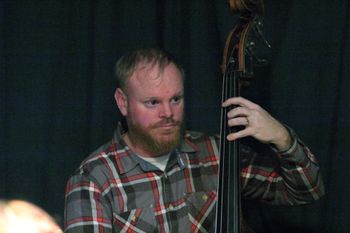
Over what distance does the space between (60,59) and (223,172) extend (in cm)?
68

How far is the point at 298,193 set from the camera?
165cm

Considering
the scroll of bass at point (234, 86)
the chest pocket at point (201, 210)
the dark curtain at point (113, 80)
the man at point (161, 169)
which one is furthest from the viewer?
the dark curtain at point (113, 80)

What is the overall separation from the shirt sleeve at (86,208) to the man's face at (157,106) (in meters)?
0.18

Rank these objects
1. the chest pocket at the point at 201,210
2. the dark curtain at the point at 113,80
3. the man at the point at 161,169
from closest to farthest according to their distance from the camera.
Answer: the man at the point at 161,169 → the chest pocket at the point at 201,210 → the dark curtain at the point at 113,80

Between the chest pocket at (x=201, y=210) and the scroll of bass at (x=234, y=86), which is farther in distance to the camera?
the chest pocket at (x=201, y=210)

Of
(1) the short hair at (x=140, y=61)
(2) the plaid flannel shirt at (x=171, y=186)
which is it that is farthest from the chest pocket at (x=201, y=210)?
(1) the short hair at (x=140, y=61)

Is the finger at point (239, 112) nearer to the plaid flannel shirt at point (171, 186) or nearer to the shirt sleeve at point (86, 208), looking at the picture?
the plaid flannel shirt at point (171, 186)

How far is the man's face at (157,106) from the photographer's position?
1.61m

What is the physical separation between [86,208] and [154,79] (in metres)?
0.36

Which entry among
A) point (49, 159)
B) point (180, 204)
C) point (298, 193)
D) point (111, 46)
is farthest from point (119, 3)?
point (298, 193)

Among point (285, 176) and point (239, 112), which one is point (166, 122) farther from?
point (285, 176)

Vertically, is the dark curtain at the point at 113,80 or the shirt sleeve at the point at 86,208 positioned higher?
the dark curtain at the point at 113,80

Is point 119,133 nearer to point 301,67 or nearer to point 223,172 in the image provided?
point 223,172

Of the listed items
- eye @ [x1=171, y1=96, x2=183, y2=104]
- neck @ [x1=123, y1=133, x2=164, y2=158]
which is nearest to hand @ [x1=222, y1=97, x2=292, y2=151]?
eye @ [x1=171, y1=96, x2=183, y2=104]
